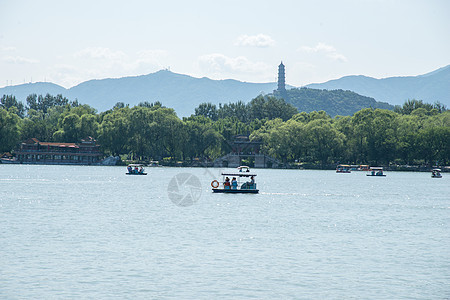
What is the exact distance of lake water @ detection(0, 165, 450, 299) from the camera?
26.2 meters

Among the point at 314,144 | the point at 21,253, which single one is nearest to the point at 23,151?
the point at 314,144

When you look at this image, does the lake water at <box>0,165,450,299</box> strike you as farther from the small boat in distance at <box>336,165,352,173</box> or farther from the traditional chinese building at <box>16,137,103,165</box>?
the traditional chinese building at <box>16,137,103,165</box>

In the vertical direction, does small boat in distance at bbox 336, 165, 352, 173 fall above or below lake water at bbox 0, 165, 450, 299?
above

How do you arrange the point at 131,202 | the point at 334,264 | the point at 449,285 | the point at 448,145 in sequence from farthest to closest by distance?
the point at 448,145, the point at 131,202, the point at 334,264, the point at 449,285

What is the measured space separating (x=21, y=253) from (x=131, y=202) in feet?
108

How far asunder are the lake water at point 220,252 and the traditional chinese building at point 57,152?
410ft

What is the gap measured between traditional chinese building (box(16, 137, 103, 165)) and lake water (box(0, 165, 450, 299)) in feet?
410

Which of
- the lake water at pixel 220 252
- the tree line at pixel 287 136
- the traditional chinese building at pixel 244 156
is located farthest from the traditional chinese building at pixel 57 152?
the lake water at pixel 220 252

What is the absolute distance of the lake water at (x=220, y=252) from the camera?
26.2 meters

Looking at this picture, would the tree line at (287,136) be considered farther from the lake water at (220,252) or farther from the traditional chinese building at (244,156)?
the lake water at (220,252)

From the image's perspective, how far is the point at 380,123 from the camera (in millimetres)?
158250

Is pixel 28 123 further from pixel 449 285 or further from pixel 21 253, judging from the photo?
pixel 449 285

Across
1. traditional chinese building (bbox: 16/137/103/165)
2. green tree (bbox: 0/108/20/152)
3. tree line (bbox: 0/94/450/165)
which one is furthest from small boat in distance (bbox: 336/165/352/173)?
green tree (bbox: 0/108/20/152)

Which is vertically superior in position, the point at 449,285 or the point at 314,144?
the point at 314,144
